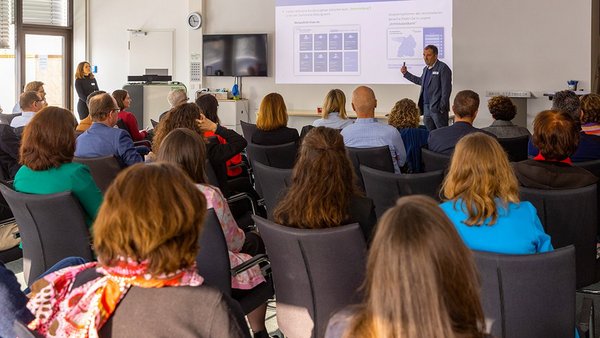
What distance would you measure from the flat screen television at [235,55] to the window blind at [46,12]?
111 inches

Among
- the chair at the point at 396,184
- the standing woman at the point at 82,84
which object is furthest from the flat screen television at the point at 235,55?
the chair at the point at 396,184

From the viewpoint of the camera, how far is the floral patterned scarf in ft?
5.41

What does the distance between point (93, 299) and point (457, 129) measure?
3683mm

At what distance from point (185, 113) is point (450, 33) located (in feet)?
20.3

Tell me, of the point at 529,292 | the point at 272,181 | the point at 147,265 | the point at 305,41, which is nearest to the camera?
the point at 147,265

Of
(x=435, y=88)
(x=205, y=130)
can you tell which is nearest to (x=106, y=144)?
(x=205, y=130)

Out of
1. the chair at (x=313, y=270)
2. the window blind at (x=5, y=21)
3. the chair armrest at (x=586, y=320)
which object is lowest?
the chair armrest at (x=586, y=320)

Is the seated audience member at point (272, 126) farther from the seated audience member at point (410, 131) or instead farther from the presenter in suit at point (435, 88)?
the presenter in suit at point (435, 88)

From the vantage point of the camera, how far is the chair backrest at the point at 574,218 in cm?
304

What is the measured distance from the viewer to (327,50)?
1045cm

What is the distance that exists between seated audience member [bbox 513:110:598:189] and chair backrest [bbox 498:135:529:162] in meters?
1.45

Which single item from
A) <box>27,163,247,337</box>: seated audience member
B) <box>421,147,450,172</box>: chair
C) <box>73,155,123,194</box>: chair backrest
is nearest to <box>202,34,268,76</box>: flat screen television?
<box>421,147,450,172</box>: chair

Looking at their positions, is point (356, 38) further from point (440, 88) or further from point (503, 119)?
point (503, 119)

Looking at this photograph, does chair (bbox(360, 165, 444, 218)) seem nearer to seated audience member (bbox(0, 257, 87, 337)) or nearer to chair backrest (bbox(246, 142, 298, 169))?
chair backrest (bbox(246, 142, 298, 169))
